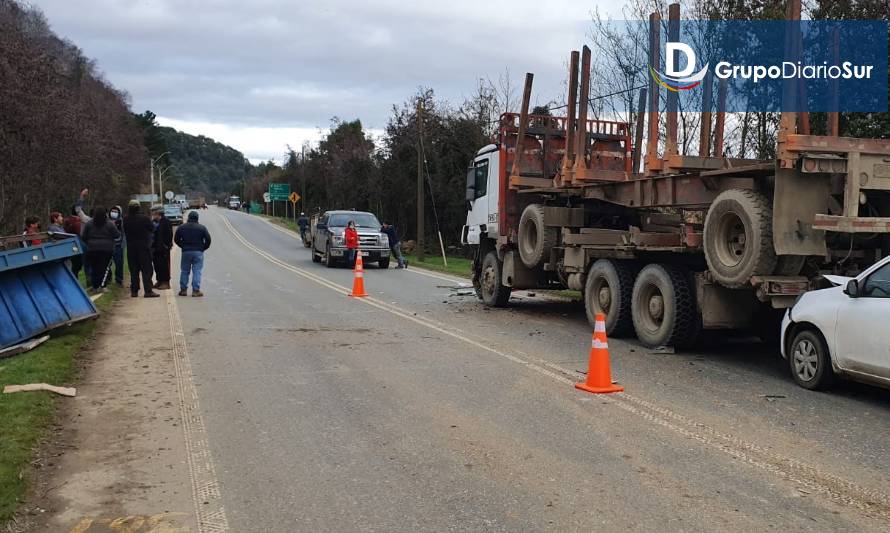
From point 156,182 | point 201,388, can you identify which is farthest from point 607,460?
point 156,182

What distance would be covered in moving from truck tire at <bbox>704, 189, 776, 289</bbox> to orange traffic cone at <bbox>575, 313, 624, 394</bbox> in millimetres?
1784

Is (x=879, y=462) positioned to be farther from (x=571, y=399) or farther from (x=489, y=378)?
(x=489, y=378)

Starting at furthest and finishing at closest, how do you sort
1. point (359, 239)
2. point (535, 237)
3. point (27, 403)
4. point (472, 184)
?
1. point (359, 239)
2. point (472, 184)
3. point (535, 237)
4. point (27, 403)

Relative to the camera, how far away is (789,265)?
7.73m

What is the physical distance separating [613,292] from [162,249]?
1010 centimetres

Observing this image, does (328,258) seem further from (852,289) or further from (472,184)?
(852,289)

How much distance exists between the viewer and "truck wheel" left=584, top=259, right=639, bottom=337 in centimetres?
1043

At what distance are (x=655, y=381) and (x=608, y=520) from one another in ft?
12.4

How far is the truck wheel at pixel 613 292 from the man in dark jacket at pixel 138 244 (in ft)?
28.8

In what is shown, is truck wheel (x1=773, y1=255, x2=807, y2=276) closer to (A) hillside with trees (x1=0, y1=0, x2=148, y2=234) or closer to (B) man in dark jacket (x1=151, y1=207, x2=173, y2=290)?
(B) man in dark jacket (x1=151, y1=207, x2=173, y2=290)

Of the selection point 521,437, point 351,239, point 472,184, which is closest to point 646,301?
point 521,437

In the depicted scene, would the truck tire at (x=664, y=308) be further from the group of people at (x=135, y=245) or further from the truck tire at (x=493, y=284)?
the group of people at (x=135, y=245)

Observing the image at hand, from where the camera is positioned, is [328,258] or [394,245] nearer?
[394,245]

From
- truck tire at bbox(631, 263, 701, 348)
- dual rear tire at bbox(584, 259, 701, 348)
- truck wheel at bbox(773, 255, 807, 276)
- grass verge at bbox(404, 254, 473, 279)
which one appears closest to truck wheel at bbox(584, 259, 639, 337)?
dual rear tire at bbox(584, 259, 701, 348)
